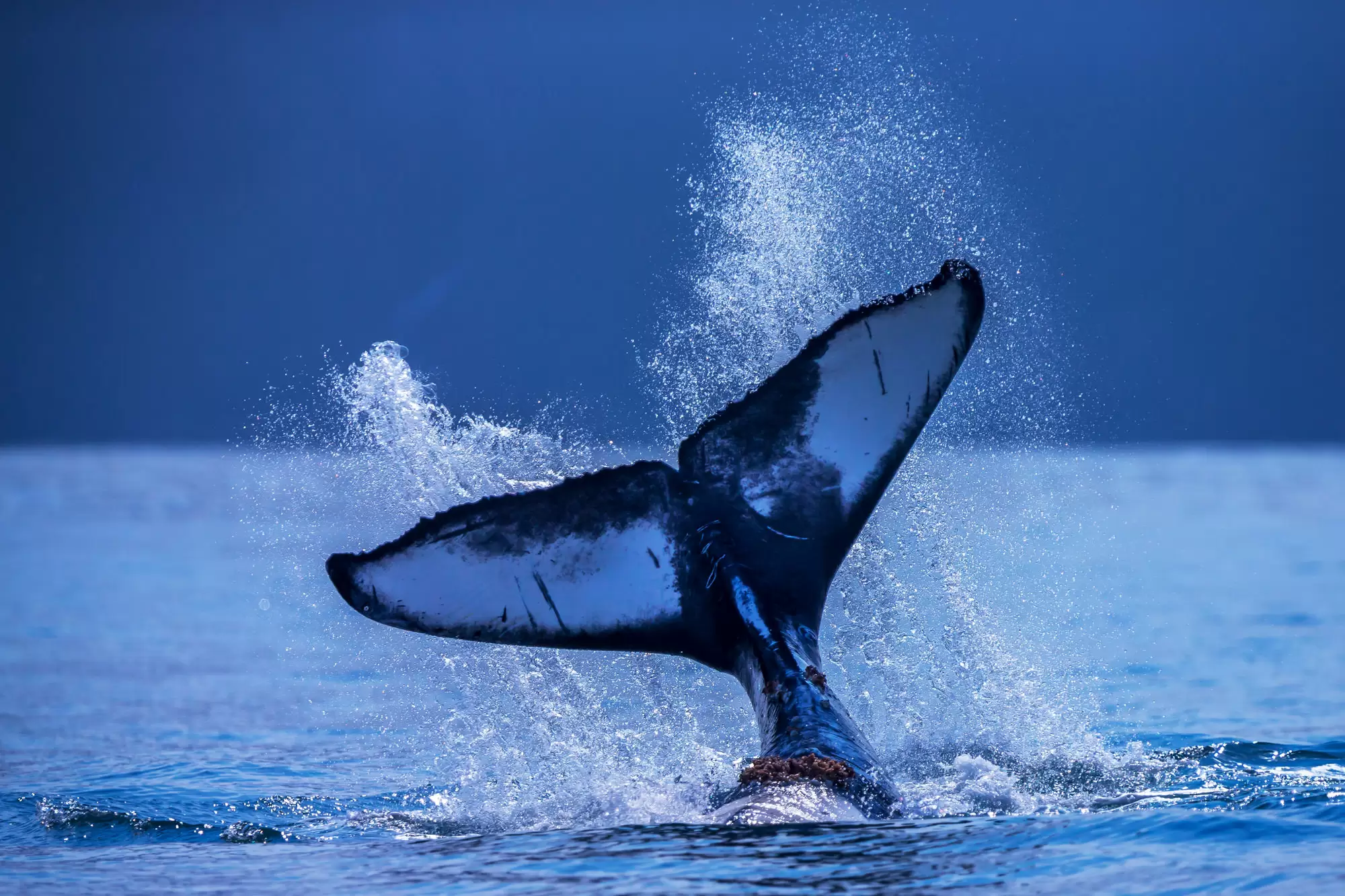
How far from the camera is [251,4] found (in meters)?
186

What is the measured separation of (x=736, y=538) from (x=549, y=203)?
110 metres

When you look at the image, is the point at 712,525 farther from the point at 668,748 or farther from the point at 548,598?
the point at 668,748

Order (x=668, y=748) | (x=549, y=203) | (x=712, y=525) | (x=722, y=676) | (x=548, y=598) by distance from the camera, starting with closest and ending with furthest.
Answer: (x=548, y=598) → (x=712, y=525) → (x=668, y=748) → (x=722, y=676) → (x=549, y=203)

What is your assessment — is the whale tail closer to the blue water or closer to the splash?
the splash

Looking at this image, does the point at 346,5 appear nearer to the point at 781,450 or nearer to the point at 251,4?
the point at 251,4

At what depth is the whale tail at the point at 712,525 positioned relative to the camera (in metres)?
7.07

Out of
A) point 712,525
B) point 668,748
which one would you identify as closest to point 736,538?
point 712,525

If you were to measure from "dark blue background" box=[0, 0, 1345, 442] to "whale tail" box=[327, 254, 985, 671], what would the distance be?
6364cm

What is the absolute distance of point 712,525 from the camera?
304 inches

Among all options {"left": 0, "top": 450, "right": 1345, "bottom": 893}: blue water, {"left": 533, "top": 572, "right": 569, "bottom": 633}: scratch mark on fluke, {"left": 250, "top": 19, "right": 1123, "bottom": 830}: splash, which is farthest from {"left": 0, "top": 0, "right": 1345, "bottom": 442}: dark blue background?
{"left": 533, "top": 572, "right": 569, "bottom": 633}: scratch mark on fluke

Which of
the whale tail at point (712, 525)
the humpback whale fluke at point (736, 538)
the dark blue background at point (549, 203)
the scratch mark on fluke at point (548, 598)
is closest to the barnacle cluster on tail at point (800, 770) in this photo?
the humpback whale fluke at point (736, 538)

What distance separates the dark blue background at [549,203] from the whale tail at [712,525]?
6364 centimetres

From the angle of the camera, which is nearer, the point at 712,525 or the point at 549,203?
the point at 712,525

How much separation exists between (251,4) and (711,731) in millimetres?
190838
